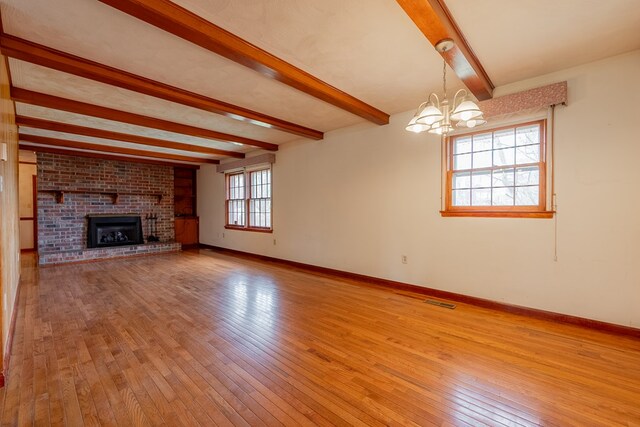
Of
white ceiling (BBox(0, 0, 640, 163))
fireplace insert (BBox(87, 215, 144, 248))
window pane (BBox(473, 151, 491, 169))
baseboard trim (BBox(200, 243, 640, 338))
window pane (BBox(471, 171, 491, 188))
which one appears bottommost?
baseboard trim (BBox(200, 243, 640, 338))

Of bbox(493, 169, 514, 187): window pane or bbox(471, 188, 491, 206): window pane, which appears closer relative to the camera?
bbox(493, 169, 514, 187): window pane

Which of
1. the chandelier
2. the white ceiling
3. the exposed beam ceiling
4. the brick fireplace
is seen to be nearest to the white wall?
the white ceiling

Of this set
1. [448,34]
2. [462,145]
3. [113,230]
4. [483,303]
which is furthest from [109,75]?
[113,230]

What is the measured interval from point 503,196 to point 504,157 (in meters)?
0.46

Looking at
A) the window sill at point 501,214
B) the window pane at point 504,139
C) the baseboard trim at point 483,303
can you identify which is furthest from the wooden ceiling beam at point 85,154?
the window pane at point 504,139

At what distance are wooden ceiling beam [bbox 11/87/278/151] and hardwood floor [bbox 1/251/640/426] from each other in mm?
2435

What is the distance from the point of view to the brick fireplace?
6.57m

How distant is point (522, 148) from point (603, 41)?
110cm

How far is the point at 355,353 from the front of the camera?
94.1 inches

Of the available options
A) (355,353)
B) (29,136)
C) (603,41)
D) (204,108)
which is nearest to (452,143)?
(603,41)

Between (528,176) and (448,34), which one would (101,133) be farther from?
(528,176)

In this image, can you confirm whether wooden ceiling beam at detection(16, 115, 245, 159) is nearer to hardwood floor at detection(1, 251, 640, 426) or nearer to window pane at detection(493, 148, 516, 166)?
hardwood floor at detection(1, 251, 640, 426)

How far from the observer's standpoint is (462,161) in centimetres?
373

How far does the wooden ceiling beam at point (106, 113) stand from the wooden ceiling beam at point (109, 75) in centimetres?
121
